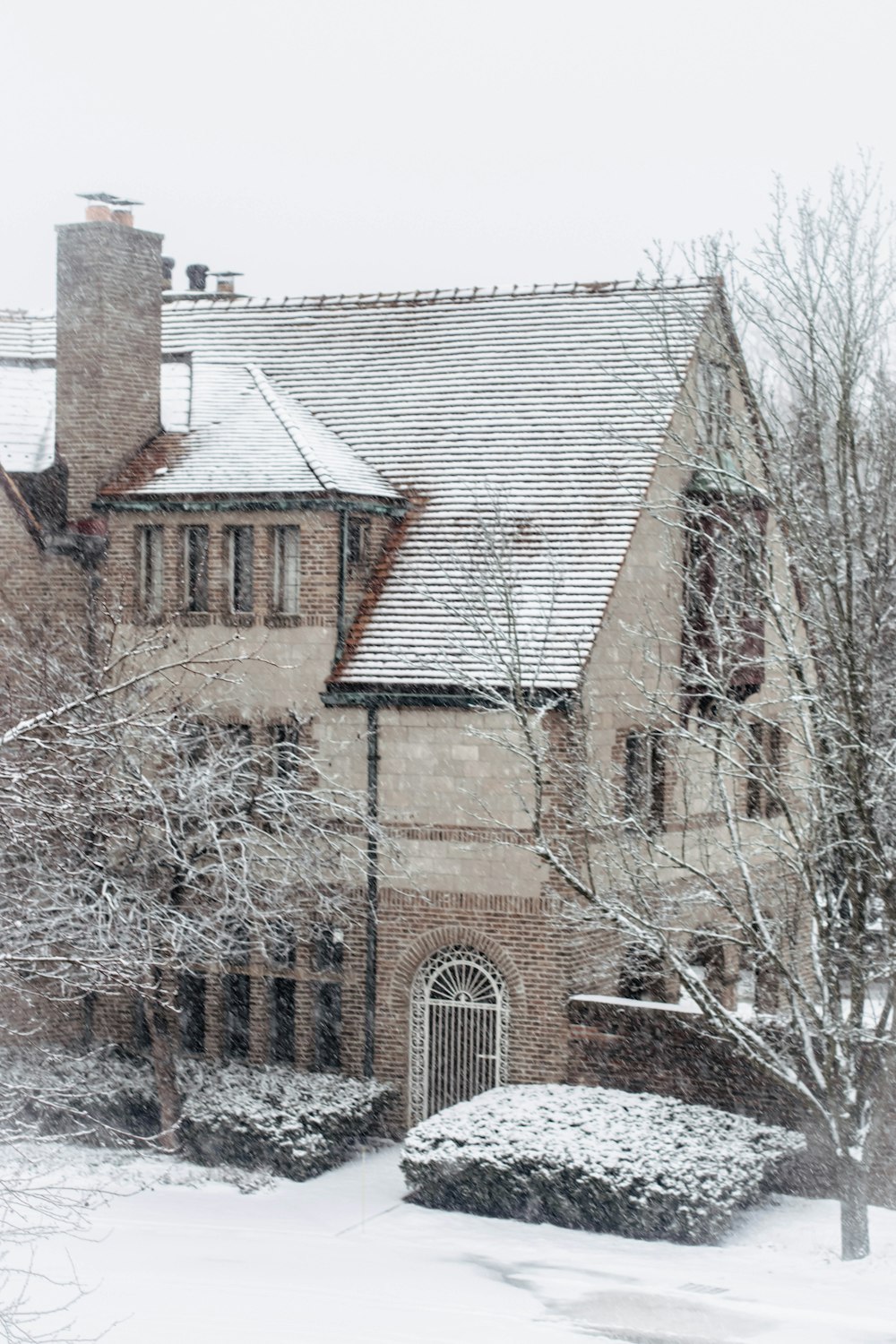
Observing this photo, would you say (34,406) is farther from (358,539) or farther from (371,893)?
(371,893)

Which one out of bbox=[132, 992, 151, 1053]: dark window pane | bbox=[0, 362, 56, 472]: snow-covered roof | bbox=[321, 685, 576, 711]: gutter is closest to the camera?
bbox=[321, 685, 576, 711]: gutter

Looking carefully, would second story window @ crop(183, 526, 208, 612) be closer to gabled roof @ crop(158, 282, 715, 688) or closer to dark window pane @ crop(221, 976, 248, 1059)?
A: gabled roof @ crop(158, 282, 715, 688)

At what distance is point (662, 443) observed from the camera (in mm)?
23891

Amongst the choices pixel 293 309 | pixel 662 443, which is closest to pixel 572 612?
pixel 662 443

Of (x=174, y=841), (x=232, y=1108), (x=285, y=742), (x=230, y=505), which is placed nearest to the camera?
(x=174, y=841)

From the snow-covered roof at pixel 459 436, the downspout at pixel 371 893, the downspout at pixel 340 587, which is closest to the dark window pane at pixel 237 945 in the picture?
the downspout at pixel 371 893

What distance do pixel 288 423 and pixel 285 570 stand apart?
7.64 ft

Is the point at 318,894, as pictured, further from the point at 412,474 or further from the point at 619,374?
the point at 619,374

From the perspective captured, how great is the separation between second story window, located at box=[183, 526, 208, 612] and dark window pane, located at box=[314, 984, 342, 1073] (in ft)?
17.4

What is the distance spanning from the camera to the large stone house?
22.5 m

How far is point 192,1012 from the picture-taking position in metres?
24.4

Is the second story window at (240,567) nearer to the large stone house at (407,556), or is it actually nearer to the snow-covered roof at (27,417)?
the large stone house at (407,556)

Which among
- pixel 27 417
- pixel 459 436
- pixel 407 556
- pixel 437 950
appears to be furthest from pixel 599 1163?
pixel 27 417

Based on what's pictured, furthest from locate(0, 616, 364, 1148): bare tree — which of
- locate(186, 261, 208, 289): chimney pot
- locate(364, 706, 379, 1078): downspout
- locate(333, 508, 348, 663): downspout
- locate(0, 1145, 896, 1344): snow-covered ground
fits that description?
locate(186, 261, 208, 289): chimney pot
